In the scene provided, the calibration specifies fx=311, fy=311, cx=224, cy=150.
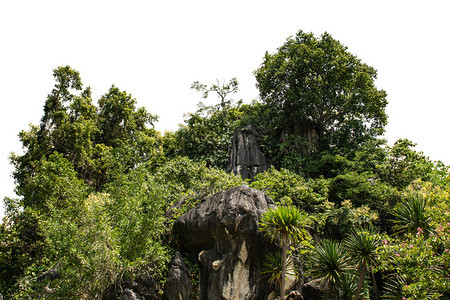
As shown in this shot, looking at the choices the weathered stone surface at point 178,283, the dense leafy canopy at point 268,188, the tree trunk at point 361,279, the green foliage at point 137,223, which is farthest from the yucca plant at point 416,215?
the green foliage at point 137,223

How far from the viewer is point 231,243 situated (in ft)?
36.4

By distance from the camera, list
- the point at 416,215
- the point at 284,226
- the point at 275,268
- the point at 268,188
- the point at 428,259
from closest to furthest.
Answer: the point at 428,259 → the point at 284,226 → the point at 275,268 → the point at 416,215 → the point at 268,188

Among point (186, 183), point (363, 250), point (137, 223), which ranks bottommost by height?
point (363, 250)

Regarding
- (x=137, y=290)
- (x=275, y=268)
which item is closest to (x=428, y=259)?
(x=275, y=268)

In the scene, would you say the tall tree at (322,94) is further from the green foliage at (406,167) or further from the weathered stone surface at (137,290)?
the weathered stone surface at (137,290)

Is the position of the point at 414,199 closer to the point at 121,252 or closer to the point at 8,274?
the point at 121,252

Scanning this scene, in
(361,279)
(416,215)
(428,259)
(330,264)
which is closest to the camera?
(428,259)

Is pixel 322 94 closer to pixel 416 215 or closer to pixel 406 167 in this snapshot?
pixel 406 167

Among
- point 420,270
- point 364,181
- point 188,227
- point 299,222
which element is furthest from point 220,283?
point 364,181

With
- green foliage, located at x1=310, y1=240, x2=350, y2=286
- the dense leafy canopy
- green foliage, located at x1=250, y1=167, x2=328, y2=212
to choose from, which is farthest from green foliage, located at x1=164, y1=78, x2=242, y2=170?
green foliage, located at x1=310, y1=240, x2=350, y2=286

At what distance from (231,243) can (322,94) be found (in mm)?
13196

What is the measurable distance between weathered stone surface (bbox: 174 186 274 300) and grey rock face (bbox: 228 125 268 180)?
728 cm

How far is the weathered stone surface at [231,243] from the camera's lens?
10547 millimetres

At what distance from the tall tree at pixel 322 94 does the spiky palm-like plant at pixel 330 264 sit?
10.2m
